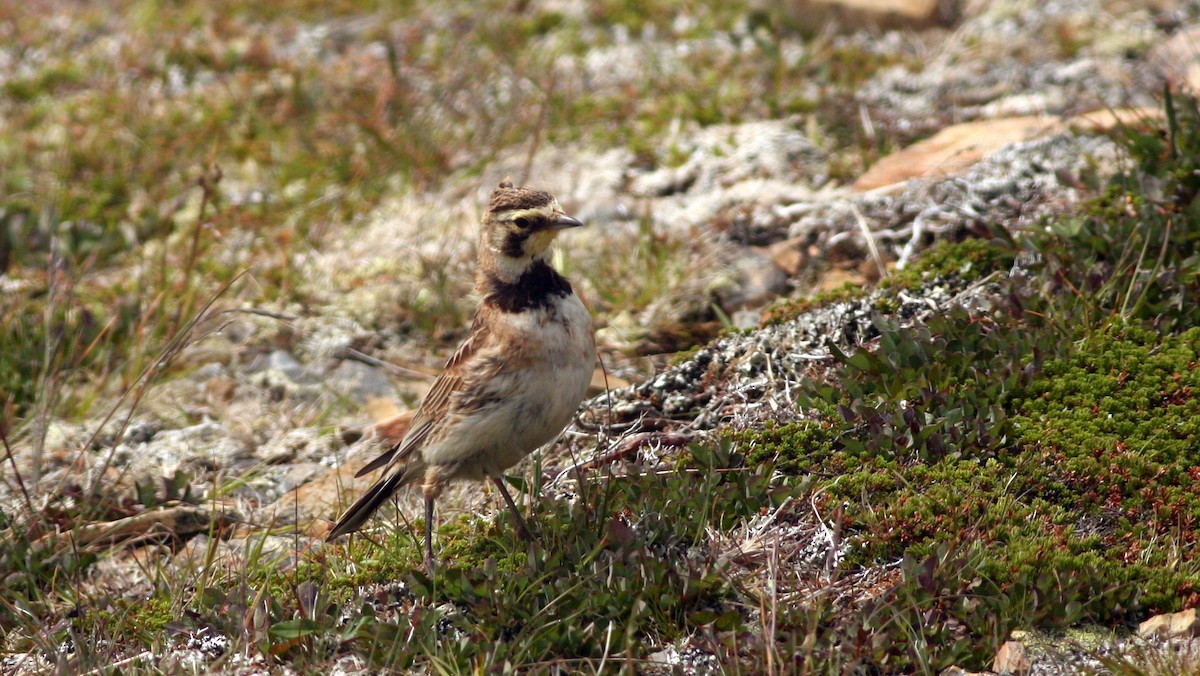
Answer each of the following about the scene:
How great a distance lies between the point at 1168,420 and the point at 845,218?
8.86ft

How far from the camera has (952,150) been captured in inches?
306

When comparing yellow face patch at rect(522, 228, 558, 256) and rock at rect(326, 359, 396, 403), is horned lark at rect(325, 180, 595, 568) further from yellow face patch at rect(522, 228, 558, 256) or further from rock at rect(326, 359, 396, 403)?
rock at rect(326, 359, 396, 403)

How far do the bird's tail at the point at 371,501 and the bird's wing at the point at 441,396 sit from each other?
0.07 metres

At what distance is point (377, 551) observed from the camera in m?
5.48

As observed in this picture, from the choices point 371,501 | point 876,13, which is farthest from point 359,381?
point 876,13

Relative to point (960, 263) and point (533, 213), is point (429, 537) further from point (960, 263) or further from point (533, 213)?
point (960, 263)

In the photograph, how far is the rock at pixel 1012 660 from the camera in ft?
13.8

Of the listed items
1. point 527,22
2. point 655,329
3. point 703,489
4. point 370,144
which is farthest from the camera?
point 527,22

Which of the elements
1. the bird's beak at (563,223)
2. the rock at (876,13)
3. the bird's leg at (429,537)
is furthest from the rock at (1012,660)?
the rock at (876,13)

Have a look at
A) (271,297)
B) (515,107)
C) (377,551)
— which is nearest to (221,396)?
(271,297)

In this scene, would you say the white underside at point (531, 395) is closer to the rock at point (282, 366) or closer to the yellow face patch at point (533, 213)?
the yellow face patch at point (533, 213)

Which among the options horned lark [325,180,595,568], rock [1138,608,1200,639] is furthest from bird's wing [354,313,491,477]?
rock [1138,608,1200,639]

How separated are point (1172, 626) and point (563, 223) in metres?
2.75

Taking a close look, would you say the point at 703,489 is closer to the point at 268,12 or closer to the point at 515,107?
the point at 515,107
